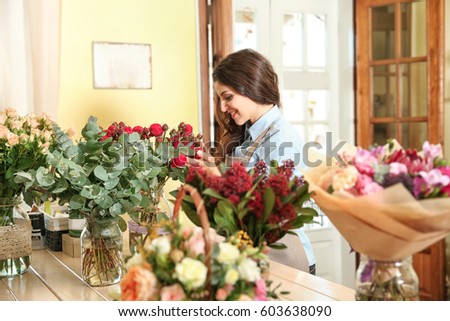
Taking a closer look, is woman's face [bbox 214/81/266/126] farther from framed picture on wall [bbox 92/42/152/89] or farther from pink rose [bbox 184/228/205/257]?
pink rose [bbox 184/228/205/257]

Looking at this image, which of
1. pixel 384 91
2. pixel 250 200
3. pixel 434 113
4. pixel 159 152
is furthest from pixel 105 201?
pixel 384 91

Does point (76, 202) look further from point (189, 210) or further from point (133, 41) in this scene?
point (133, 41)

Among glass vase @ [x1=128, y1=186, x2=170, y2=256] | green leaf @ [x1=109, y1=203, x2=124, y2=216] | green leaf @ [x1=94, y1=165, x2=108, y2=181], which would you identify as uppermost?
green leaf @ [x1=94, y1=165, x2=108, y2=181]

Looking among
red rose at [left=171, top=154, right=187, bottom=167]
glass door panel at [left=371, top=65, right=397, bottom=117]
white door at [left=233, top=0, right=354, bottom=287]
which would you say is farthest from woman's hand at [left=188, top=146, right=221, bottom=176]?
glass door panel at [left=371, top=65, right=397, bottom=117]

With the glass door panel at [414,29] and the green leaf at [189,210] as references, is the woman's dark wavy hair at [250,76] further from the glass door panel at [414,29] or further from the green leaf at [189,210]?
the glass door panel at [414,29]

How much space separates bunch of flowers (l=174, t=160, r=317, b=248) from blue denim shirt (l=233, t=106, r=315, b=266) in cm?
96

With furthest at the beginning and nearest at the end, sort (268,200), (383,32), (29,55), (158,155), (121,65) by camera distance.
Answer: (383,32), (121,65), (29,55), (158,155), (268,200)

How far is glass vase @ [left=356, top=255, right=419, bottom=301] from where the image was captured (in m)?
1.13

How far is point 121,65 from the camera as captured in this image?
4.16 metres

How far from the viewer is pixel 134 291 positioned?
1.04m

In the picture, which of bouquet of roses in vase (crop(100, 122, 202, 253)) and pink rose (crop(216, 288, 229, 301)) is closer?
pink rose (crop(216, 288, 229, 301))

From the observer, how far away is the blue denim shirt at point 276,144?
240cm

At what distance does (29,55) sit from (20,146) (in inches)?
85.4

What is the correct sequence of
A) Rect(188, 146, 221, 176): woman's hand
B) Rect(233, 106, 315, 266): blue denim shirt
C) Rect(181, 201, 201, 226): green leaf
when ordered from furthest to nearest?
Rect(233, 106, 315, 266): blue denim shirt → Rect(188, 146, 221, 176): woman's hand → Rect(181, 201, 201, 226): green leaf
